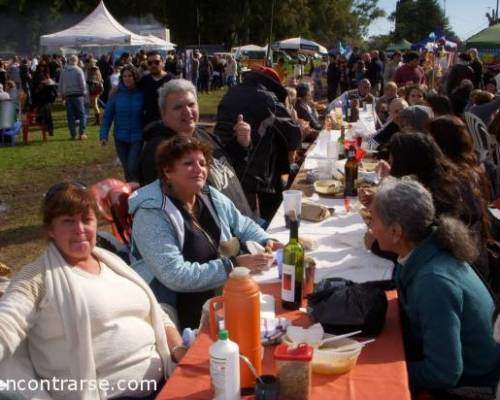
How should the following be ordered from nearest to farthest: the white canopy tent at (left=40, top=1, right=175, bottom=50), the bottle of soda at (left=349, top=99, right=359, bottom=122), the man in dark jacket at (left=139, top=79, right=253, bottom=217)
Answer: the man in dark jacket at (left=139, top=79, right=253, bottom=217) < the bottle of soda at (left=349, top=99, right=359, bottom=122) < the white canopy tent at (left=40, top=1, right=175, bottom=50)

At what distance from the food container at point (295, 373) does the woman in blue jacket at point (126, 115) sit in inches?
212

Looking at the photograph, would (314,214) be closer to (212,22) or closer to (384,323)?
(384,323)

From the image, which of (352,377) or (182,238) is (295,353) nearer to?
(352,377)

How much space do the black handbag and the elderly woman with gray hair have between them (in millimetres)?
127

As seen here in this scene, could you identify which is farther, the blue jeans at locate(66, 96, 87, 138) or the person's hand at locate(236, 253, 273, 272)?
the blue jeans at locate(66, 96, 87, 138)

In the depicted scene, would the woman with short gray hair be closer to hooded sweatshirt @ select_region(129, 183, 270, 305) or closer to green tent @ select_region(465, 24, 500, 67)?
hooded sweatshirt @ select_region(129, 183, 270, 305)

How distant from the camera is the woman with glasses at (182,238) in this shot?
2.62 m

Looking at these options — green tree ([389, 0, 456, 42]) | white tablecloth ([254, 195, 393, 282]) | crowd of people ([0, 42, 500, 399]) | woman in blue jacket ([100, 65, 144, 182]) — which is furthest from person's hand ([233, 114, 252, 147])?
green tree ([389, 0, 456, 42])

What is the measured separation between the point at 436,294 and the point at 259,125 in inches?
112

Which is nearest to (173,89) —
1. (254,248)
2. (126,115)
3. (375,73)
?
(254,248)

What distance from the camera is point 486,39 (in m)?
18.7

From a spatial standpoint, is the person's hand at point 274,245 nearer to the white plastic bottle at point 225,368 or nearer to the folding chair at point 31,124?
the white plastic bottle at point 225,368

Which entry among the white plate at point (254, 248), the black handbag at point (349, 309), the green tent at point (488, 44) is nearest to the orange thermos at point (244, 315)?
the black handbag at point (349, 309)

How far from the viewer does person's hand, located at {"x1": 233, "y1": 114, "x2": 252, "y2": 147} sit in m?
4.12
